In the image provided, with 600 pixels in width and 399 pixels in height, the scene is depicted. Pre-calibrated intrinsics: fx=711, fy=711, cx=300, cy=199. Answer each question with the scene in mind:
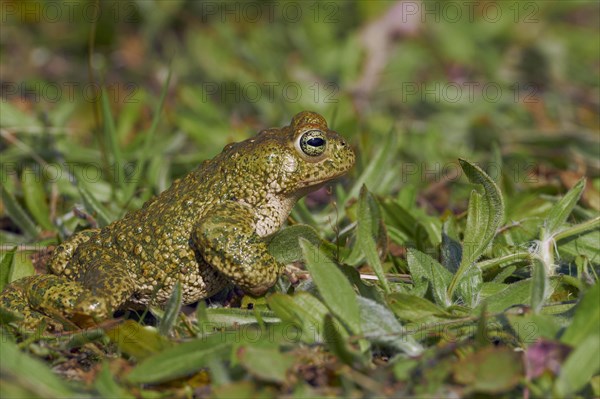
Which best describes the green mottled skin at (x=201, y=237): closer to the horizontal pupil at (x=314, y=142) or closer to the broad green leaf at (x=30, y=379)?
the horizontal pupil at (x=314, y=142)

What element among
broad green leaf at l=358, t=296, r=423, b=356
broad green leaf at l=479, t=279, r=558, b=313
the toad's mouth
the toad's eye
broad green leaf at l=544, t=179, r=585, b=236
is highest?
the toad's eye

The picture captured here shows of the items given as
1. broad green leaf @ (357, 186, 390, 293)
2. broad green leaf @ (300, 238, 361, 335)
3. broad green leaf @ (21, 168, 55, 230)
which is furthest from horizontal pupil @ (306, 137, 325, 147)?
broad green leaf @ (21, 168, 55, 230)

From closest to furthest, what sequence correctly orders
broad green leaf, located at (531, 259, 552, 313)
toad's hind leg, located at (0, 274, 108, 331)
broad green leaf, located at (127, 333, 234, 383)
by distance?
broad green leaf, located at (127, 333, 234, 383) < broad green leaf, located at (531, 259, 552, 313) < toad's hind leg, located at (0, 274, 108, 331)

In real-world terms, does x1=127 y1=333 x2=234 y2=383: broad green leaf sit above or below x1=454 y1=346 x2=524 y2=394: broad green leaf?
below

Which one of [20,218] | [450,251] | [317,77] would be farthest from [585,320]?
[317,77]

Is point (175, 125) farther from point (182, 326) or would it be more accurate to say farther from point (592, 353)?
point (592, 353)

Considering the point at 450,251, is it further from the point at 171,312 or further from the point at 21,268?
the point at 21,268

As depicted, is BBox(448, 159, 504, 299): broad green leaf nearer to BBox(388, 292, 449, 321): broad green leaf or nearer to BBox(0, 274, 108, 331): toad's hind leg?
BBox(388, 292, 449, 321): broad green leaf
